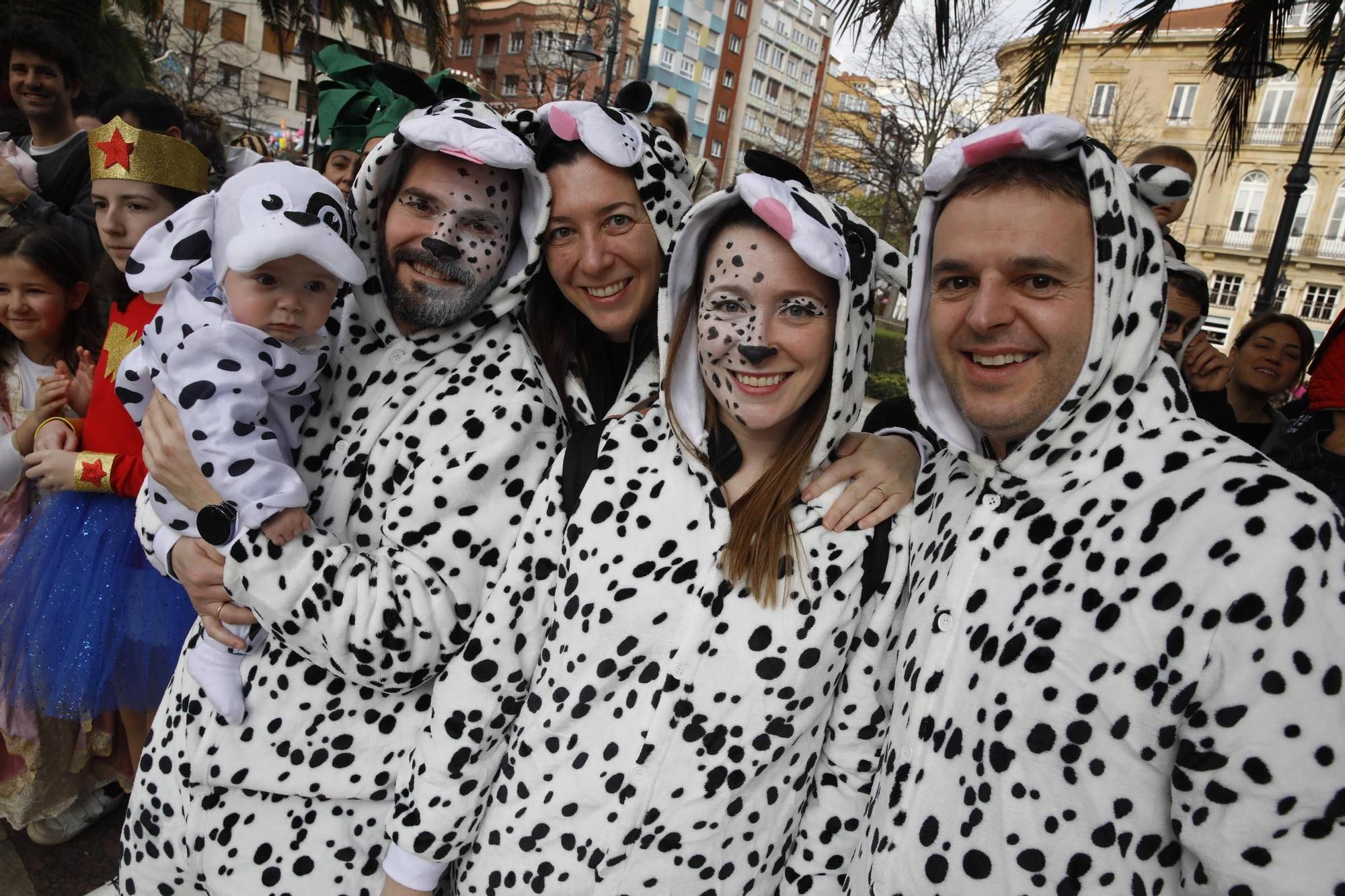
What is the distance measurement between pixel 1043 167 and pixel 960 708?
1.01 meters

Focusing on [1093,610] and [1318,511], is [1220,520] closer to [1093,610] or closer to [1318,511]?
[1318,511]

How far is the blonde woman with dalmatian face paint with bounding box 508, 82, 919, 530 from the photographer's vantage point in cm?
201

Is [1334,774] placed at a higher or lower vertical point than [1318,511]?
lower

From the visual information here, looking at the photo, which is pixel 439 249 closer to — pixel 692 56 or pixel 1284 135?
pixel 1284 135

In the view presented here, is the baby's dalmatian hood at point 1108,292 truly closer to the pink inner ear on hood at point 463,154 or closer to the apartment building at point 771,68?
the pink inner ear on hood at point 463,154

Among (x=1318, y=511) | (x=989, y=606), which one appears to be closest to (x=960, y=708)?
(x=989, y=606)

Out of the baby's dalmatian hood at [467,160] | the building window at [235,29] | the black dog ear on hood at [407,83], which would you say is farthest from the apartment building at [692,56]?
the baby's dalmatian hood at [467,160]

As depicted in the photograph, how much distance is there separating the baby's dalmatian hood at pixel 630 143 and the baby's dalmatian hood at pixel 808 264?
23 cm

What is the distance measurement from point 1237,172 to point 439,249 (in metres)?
43.0

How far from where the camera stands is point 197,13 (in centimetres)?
2373

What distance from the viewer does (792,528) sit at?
164cm

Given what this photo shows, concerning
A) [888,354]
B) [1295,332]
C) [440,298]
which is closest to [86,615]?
[440,298]

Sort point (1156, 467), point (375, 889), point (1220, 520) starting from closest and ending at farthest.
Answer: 1. point (1220, 520)
2. point (1156, 467)
3. point (375, 889)

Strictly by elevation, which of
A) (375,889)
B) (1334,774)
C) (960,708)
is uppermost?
(1334,774)
